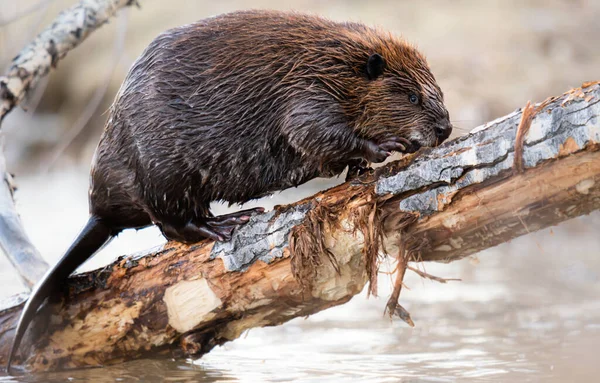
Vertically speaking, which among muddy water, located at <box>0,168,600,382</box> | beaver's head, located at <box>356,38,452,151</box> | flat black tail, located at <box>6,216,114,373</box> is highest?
beaver's head, located at <box>356,38,452,151</box>

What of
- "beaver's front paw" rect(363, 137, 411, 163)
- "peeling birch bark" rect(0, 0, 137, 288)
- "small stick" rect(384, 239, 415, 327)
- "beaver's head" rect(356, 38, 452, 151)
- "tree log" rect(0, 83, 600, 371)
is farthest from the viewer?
"peeling birch bark" rect(0, 0, 137, 288)

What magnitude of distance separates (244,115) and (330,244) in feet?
2.15

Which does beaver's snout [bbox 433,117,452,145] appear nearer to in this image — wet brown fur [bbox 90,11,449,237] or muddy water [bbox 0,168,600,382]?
wet brown fur [bbox 90,11,449,237]

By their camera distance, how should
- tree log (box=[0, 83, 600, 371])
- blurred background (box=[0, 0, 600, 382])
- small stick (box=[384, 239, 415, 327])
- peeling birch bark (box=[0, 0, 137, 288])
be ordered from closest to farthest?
tree log (box=[0, 83, 600, 371]), small stick (box=[384, 239, 415, 327]), blurred background (box=[0, 0, 600, 382]), peeling birch bark (box=[0, 0, 137, 288])

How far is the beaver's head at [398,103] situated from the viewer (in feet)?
9.51

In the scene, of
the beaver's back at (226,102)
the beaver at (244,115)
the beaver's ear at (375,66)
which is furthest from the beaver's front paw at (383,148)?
the beaver's ear at (375,66)

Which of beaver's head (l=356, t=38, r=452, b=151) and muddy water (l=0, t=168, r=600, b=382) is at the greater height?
beaver's head (l=356, t=38, r=452, b=151)

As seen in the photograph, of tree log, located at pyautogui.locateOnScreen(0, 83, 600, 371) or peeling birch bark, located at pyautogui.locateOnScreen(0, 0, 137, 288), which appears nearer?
tree log, located at pyautogui.locateOnScreen(0, 83, 600, 371)

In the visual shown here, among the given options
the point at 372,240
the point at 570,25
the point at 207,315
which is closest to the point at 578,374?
the point at 372,240

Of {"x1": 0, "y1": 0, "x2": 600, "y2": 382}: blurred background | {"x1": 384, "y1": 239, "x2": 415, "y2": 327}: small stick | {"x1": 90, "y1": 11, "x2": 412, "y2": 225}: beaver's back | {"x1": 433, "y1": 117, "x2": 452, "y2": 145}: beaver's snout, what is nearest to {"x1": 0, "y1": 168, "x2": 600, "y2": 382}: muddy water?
{"x1": 0, "y1": 0, "x2": 600, "y2": 382}: blurred background

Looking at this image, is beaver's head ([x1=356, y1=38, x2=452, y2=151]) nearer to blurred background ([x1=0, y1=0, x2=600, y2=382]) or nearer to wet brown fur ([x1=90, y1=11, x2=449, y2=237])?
wet brown fur ([x1=90, y1=11, x2=449, y2=237])

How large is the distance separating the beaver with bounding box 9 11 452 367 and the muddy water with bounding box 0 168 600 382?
64 centimetres

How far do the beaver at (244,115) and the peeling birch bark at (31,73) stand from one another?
0.49 metres

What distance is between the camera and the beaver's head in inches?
114
